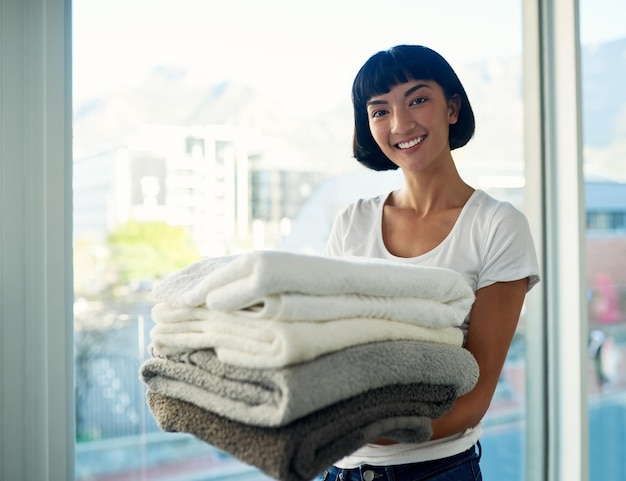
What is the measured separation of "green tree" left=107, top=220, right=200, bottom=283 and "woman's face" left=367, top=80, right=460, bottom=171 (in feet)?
2.50

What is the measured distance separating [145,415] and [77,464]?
7.3 inches

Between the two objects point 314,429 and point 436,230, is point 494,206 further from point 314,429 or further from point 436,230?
point 314,429

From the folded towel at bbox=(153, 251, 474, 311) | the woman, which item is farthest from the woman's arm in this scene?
the folded towel at bbox=(153, 251, 474, 311)

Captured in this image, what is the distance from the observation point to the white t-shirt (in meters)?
0.95

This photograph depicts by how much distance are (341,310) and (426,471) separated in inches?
15.4

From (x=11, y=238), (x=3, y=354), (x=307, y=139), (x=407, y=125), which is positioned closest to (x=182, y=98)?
(x=307, y=139)

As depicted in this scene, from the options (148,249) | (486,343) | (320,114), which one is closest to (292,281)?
(486,343)

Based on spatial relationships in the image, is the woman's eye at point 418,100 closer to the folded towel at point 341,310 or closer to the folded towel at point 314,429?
the folded towel at point 341,310

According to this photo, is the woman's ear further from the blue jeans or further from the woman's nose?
the blue jeans

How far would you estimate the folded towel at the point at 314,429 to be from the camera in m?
0.63

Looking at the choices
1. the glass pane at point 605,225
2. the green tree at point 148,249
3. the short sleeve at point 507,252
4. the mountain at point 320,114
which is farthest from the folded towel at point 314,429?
the glass pane at point 605,225

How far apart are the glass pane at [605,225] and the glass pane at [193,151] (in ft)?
0.99

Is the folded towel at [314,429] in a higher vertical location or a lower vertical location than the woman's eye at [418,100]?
lower

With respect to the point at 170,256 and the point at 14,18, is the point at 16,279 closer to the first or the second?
the point at 170,256
